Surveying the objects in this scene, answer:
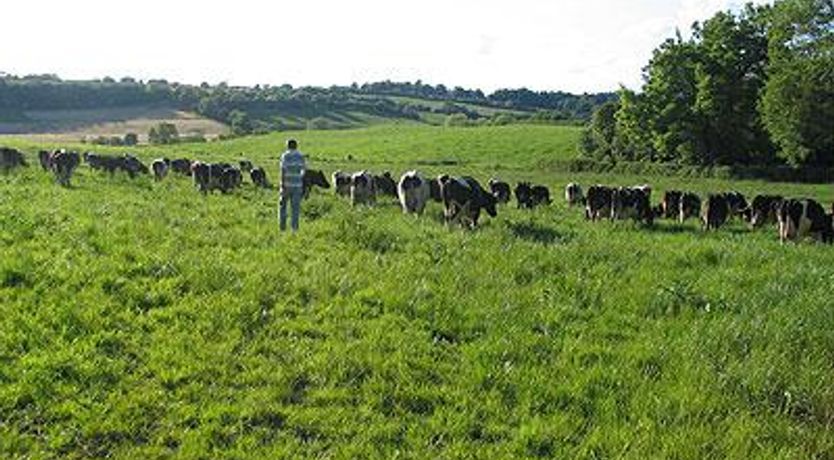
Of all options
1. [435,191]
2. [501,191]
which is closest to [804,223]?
[435,191]

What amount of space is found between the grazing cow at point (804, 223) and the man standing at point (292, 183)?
40.5 ft

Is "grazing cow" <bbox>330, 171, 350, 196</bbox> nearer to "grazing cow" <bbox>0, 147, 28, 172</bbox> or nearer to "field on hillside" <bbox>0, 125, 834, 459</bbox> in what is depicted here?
"grazing cow" <bbox>0, 147, 28, 172</bbox>

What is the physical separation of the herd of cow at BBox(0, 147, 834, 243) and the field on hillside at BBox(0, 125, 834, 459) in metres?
6.51

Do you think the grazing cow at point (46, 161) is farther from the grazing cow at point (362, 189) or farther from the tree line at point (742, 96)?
the tree line at point (742, 96)

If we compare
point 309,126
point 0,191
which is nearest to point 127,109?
point 309,126

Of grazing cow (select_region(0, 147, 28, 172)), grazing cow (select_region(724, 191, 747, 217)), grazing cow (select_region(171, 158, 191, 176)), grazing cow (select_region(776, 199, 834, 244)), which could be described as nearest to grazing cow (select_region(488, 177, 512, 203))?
grazing cow (select_region(724, 191, 747, 217))

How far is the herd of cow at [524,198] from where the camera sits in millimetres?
22141

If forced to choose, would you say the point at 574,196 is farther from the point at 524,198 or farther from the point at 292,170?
the point at 292,170

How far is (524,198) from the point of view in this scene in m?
31.6

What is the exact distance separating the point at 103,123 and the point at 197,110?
20169 millimetres

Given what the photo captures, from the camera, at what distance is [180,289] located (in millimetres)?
10664

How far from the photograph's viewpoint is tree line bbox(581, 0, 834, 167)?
51.8 m

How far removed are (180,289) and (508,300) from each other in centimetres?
405

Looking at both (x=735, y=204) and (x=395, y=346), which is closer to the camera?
(x=395, y=346)
